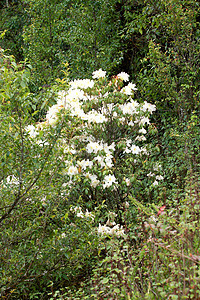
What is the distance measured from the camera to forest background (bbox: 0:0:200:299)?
2.24 meters

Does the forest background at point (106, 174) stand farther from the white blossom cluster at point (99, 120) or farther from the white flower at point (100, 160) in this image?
the white flower at point (100, 160)

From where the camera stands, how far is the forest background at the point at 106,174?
2240 mm

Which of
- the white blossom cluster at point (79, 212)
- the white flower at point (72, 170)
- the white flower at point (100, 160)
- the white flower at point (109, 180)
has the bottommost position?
the white blossom cluster at point (79, 212)

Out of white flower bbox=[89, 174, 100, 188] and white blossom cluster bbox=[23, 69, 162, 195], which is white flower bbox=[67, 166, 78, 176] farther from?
white flower bbox=[89, 174, 100, 188]

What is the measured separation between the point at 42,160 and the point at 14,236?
2.29ft

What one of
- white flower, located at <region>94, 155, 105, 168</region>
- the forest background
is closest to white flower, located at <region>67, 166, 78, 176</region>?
the forest background

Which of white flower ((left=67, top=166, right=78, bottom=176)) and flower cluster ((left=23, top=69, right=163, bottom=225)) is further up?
flower cluster ((left=23, top=69, right=163, bottom=225))

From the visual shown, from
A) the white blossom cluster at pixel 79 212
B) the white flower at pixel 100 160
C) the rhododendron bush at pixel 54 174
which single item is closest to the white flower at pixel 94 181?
the rhododendron bush at pixel 54 174

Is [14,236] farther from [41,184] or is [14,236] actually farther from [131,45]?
[131,45]

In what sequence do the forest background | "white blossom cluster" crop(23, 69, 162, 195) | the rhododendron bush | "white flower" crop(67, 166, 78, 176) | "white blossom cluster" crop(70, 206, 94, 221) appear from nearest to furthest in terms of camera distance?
the forest background, the rhododendron bush, "white blossom cluster" crop(70, 206, 94, 221), "white flower" crop(67, 166, 78, 176), "white blossom cluster" crop(23, 69, 162, 195)

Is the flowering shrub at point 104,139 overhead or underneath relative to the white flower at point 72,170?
overhead

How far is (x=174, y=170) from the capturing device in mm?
4855

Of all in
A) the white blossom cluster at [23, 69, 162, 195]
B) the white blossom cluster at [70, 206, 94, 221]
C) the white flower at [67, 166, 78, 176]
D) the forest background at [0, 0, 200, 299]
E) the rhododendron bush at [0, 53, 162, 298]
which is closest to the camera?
the forest background at [0, 0, 200, 299]

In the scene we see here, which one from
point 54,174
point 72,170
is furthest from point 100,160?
point 54,174
